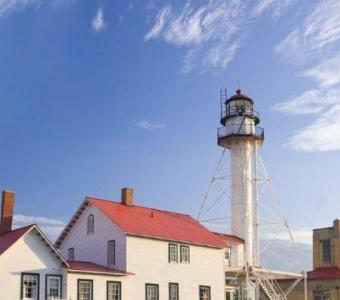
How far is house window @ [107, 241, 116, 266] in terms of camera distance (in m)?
41.3

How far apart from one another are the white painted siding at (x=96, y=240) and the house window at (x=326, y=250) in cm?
→ 3215

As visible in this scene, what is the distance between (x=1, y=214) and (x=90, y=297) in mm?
7590

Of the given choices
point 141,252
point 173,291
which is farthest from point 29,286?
point 173,291

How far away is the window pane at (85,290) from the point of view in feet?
121

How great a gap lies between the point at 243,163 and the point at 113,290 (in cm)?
2210

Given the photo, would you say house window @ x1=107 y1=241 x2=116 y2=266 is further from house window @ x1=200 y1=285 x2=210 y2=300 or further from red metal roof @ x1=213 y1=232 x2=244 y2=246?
red metal roof @ x1=213 y1=232 x2=244 y2=246

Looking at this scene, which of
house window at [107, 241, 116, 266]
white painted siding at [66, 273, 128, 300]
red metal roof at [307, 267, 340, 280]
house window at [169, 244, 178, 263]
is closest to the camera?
white painted siding at [66, 273, 128, 300]

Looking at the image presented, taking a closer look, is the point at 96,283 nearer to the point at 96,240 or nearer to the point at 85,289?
the point at 85,289

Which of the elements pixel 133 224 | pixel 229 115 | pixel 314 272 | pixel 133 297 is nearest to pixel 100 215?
pixel 133 224

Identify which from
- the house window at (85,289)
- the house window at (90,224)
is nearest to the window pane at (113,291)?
the house window at (85,289)

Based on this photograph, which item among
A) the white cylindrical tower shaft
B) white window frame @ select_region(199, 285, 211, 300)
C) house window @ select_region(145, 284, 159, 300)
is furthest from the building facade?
house window @ select_region(145, 284, 159, 300)

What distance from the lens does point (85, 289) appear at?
37.2m

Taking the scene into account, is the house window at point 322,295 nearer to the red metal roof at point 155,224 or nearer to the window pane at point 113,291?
the red metal roof at point 155,224

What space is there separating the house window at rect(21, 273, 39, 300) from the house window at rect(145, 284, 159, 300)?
8437 mm
